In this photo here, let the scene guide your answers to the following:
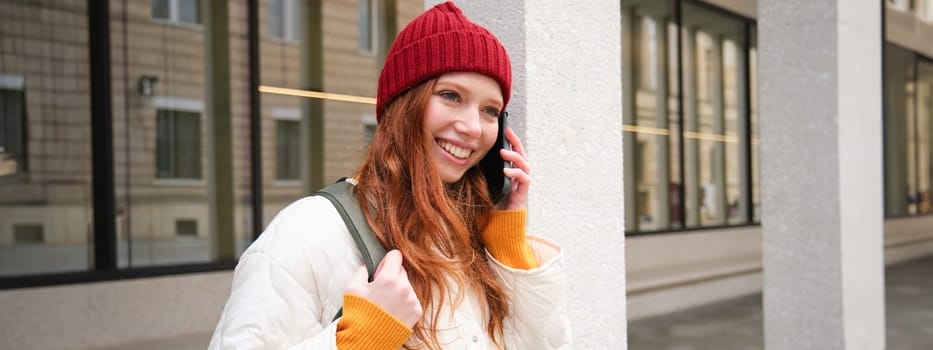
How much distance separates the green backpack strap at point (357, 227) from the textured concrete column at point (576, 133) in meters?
0.81

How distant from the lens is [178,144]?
6230 millimetres

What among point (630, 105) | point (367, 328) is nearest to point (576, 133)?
point (367, 328)

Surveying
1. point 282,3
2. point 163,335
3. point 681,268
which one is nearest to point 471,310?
point 163,335

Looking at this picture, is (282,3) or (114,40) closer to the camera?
(114,40)

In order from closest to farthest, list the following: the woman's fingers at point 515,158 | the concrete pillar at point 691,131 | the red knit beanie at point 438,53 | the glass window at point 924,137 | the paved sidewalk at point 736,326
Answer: the red knit beanie at point 438,53
the woman's fingers at point 515,158
the paved sidewalk at point 736,326
the concrete pillar at point 691,131
the glass window at point 924,137

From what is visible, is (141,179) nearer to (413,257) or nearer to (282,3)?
(282,3)

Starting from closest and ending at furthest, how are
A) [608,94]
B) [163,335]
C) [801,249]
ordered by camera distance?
1. [608,94]
2. [801,249]
3. [163,335]

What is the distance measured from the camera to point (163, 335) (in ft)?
18.1

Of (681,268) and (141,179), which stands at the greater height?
(141,179)

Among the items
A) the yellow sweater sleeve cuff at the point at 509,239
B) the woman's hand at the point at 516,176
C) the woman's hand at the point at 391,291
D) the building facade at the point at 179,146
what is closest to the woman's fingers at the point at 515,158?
the woman's hand at the point at 516,176

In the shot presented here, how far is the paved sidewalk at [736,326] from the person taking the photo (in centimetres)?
702

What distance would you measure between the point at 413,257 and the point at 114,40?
527 centimetres

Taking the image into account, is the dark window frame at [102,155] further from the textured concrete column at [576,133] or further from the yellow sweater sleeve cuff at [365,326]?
the yellow sweater sleeve cuff at [365,326]

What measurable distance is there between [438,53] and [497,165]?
0.36 metres
